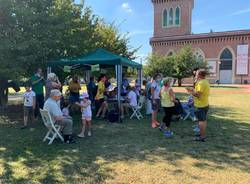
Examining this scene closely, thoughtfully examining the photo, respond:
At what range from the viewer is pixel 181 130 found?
873 centimetres

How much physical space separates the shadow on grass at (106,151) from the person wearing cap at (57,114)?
0.97ft

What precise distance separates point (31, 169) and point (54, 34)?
6911mm

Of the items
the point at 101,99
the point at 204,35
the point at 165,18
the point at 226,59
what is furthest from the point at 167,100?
the point at 165,18

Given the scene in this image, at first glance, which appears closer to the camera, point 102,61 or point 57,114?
point 57,114

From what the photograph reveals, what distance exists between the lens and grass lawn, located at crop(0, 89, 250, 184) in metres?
5.02

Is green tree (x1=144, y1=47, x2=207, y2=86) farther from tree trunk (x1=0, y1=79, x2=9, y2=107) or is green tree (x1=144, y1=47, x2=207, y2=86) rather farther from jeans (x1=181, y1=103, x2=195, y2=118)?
jeans (x1=181, y1=103, x2=195, y2=118)

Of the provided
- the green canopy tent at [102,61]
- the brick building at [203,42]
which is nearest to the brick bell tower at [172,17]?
the brick building at [203,42]

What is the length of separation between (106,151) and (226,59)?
171 ft

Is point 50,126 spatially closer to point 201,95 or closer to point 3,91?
point 201,95

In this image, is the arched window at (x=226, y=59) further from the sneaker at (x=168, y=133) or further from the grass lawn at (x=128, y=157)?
the sneaker at (x=168, y=133)

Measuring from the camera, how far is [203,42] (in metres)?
55.9

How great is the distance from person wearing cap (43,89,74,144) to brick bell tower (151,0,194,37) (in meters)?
55.7

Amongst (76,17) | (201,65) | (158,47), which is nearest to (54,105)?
(76,17)

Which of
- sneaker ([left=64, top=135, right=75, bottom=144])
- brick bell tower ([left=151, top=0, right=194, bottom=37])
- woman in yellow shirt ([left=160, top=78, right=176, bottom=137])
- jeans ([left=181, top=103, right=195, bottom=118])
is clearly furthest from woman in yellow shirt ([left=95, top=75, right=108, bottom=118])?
brick bell tower ([left=151, top=0, right=194, bottom=37])
